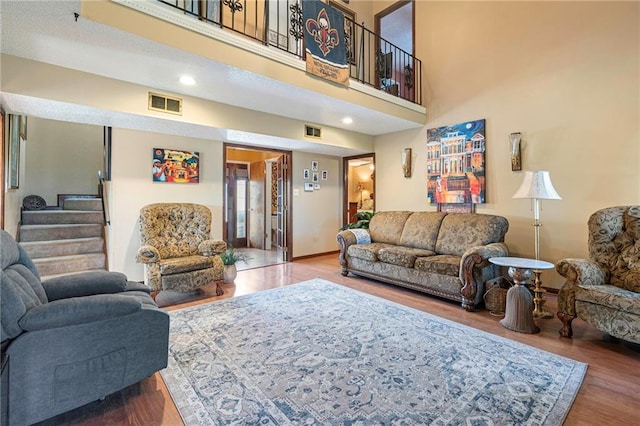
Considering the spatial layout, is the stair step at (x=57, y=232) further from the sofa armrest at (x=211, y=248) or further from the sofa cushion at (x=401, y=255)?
the sofa cushion at (x=401, y=255)

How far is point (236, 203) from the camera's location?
7.40 metres

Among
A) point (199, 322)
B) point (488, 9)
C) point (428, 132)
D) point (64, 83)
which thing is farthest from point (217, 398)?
point (488, 9)

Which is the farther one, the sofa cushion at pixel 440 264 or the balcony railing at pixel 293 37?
the balcony railing at pixel 293 37

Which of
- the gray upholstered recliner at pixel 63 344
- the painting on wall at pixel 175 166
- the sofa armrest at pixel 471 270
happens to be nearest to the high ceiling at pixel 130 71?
the painting on wall at pixel 175 166

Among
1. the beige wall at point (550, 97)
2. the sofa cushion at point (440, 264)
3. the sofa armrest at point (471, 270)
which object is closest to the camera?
the sofa armrest at point (471, 270)

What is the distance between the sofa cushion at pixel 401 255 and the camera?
381cm

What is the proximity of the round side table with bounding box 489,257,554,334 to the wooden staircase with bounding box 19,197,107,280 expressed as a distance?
4.76m

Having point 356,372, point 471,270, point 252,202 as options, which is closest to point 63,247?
point 356,372

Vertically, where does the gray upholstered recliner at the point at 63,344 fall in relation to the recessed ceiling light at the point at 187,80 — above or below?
below

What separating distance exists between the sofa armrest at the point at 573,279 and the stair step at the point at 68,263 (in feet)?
16.9

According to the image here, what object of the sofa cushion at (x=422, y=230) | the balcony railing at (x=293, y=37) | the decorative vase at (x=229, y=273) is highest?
the balcony railing at (x=293, y=37)

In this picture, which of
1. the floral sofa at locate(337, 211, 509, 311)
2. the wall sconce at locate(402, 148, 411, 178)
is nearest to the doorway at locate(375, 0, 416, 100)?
the wall sconce at locate(402, 148, 411, 178)

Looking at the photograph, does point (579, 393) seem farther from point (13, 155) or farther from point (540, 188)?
point (13, 155)

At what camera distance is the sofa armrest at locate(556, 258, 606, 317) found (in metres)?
2.50
